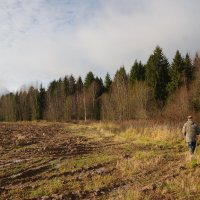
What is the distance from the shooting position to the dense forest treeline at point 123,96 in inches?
1931

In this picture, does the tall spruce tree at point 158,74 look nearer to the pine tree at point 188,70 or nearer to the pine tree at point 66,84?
the pine tree at point 188,70

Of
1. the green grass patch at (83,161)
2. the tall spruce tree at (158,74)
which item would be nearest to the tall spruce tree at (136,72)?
the tall spruce tree at (158,74)

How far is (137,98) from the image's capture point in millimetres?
58531

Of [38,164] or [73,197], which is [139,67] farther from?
[73,197]

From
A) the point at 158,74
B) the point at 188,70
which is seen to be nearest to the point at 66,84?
the point at 158,74

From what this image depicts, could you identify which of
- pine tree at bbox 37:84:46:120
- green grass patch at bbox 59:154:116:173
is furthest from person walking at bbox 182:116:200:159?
pine tree at bbox 37:84:46:120

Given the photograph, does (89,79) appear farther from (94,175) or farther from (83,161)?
(94,175)

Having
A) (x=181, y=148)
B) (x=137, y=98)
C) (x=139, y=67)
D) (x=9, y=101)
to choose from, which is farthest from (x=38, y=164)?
(x=9, y=101)

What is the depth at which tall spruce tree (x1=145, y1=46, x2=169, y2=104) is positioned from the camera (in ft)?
196

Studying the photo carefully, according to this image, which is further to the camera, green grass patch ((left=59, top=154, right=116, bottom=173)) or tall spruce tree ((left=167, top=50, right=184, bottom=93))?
tall spruce tree ((left=167, top=50, right=184, bottom=93))

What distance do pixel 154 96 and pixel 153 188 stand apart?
48825 millimetres

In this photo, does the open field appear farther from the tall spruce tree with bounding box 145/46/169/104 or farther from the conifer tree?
the conifer tree

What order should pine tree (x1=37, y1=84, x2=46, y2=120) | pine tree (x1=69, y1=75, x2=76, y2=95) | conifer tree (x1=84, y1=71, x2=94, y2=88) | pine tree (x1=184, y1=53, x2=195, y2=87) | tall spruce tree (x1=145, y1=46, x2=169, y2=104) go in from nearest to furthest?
pine tree (x1=184, y1=53, x2=195, y2=87)
tall spruce tree (x1=145, y1=46, x2=169, y2=104)
pine tree (x1=37, y1=84, x2=46, y2=120)
conifer tree (x1=84, y1=71, x2=94, y2=88)
pine tree (x1=69, y1=75, x2=76, y2=95)

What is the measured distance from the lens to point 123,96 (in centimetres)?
6006
